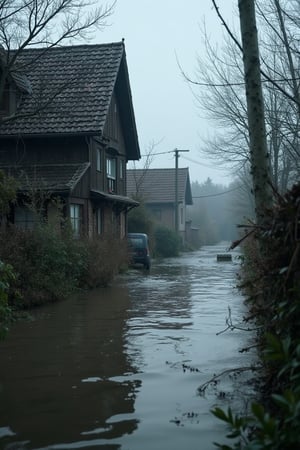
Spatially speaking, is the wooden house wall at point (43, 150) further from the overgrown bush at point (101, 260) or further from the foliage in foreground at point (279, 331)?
the foliage in foreground at point (279, 331)

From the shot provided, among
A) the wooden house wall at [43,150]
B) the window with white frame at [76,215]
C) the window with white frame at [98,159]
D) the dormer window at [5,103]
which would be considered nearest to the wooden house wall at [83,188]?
the window with white frame at [76,215]

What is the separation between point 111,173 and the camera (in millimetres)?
30250

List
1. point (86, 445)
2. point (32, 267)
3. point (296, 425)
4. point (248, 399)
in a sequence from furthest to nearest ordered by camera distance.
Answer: point (32, 267) < point (248, 399) < point (86, 445) < point (296, 425)

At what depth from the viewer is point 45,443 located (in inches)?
217

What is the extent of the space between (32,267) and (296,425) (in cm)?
1242

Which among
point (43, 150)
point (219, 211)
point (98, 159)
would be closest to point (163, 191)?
point (98, 159)

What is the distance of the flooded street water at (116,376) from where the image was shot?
18.8ft

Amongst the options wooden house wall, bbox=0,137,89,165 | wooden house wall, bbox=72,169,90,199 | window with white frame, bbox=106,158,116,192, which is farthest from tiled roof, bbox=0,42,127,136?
window with white frame, bbox=106,158,116,192

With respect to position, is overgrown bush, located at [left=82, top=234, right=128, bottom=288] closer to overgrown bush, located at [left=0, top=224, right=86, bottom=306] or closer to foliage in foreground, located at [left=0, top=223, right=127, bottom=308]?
foliage in foreground, located at [left=0, top=223, right=127, bottom=308]

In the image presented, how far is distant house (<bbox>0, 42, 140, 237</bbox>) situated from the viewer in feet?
76.5

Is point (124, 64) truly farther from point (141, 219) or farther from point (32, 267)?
point (32, 267)

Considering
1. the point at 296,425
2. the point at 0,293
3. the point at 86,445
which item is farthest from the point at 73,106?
the point at 296,425

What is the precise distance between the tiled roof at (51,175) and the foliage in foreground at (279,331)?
16.4 meters

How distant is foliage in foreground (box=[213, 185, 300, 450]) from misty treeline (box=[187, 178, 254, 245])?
75.9 feet
